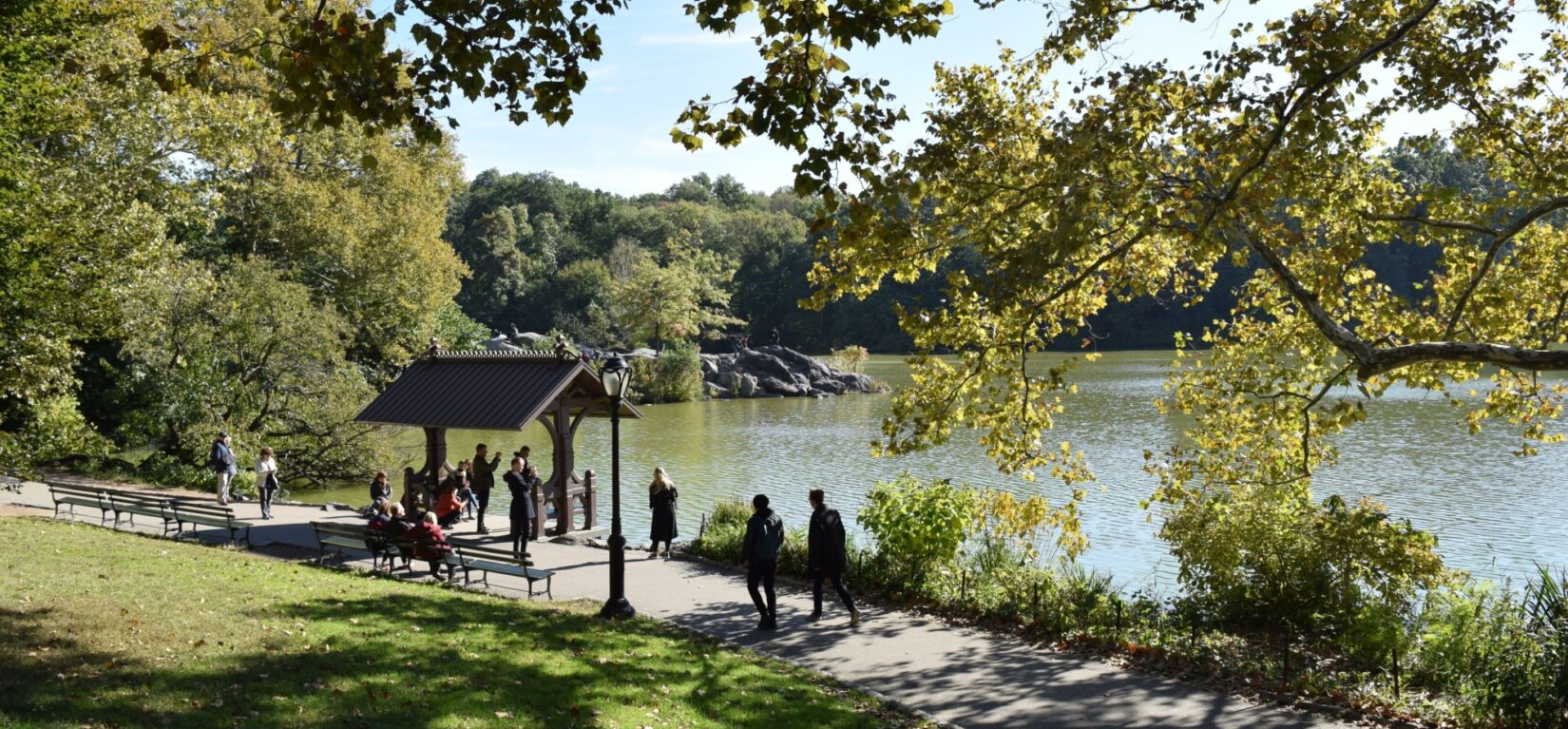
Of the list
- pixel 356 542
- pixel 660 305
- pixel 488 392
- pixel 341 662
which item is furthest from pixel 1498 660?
pixel 660 305

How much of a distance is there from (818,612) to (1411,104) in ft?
28.4

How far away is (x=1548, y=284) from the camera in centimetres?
1314

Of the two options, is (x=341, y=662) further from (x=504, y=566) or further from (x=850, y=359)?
(x=850, y=359)

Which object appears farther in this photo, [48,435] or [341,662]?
[48,435]

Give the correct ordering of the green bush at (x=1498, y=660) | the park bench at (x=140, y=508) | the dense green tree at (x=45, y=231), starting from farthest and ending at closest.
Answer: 1. the park bench at (x=140, y=508)
2. the dense green tree at (x=45, y=231)
3. the green bush at (x=1498, y=660)

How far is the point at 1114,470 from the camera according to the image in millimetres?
26922

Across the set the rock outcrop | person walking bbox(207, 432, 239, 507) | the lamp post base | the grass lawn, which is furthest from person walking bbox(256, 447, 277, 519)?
the rock outcrop

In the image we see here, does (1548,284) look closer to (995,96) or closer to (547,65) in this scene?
(995,96)

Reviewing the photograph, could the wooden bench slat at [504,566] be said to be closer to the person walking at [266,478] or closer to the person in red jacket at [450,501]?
the person in red jacket at [450,501]

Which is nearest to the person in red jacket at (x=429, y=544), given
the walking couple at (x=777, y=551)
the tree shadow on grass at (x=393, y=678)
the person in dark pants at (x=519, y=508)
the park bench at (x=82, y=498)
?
the person in dark pants at (x=519, y=508)

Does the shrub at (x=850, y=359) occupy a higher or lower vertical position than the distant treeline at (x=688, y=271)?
lower

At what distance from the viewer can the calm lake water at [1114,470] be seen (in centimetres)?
1878

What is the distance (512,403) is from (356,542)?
325 cm

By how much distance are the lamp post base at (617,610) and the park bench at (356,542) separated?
14.0 feet
